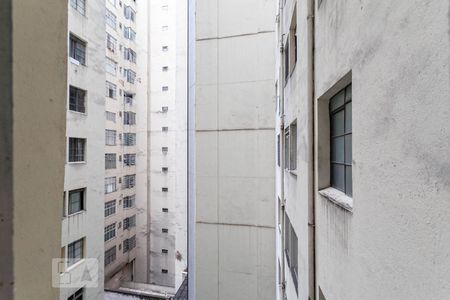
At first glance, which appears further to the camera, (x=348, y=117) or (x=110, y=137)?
(x=110, y=137)

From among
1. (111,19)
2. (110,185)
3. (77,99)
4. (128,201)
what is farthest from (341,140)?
(111,19)

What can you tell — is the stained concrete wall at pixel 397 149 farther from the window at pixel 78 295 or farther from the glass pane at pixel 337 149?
the window at pixel 78 295

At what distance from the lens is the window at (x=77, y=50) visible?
31.6ft

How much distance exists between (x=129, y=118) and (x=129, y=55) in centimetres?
695

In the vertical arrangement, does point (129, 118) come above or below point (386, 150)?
above

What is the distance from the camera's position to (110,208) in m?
22.2

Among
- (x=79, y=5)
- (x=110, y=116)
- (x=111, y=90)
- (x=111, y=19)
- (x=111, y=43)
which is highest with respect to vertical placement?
(x=111, y=19)

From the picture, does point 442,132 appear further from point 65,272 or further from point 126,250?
point 126,250

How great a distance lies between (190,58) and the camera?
1093 cm

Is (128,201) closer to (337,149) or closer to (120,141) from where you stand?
(120,141)

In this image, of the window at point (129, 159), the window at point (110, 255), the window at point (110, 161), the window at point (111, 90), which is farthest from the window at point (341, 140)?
the window at point (129, 159)

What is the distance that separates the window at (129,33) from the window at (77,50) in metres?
17.4

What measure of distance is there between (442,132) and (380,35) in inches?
30.5

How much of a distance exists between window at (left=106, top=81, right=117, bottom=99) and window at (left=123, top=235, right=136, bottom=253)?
585 inches
